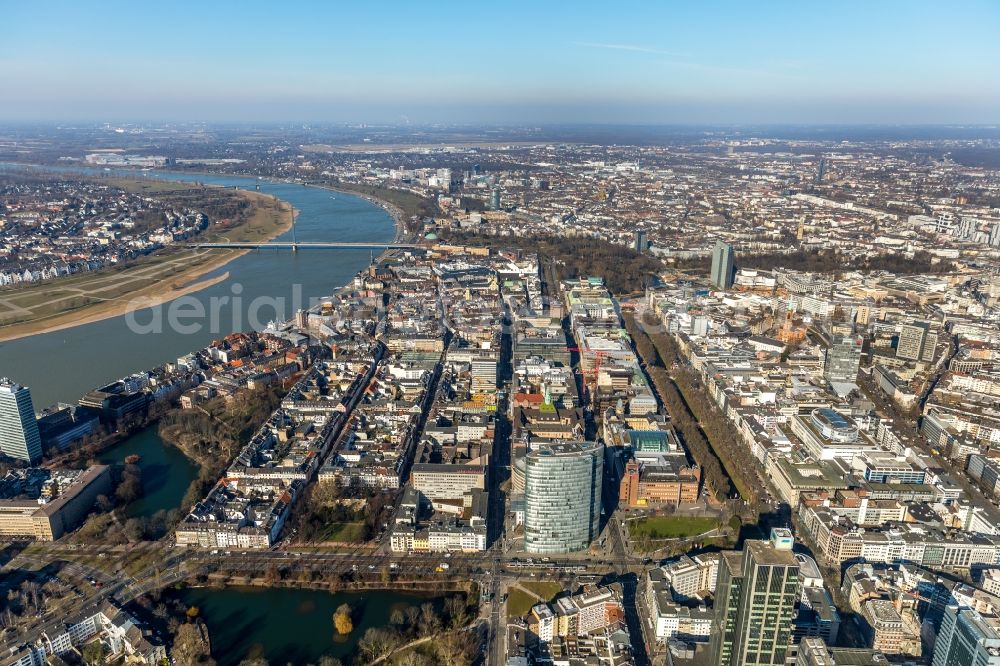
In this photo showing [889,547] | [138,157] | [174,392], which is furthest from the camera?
[138,157]

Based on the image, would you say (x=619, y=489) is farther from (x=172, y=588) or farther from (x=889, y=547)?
(x=172, y=588)

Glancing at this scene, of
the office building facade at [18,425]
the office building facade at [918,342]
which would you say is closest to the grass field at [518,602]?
the office building facade at [18,425]

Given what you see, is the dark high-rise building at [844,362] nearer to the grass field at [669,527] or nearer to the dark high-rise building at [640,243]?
the grass field at [669,527]

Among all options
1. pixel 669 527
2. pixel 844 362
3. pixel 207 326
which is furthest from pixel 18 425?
pixel 844 362

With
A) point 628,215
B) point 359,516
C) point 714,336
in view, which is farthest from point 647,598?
point 628,215

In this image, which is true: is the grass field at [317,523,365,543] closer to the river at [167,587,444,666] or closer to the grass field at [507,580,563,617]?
the river at [167,587,444,666]

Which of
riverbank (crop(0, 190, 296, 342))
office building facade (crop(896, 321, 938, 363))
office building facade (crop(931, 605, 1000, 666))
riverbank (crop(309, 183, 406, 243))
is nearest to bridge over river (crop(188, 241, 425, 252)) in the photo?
riverbank (crop(0, 190, 296, 342))

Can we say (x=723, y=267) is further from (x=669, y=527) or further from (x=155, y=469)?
(x=155, y=469)
